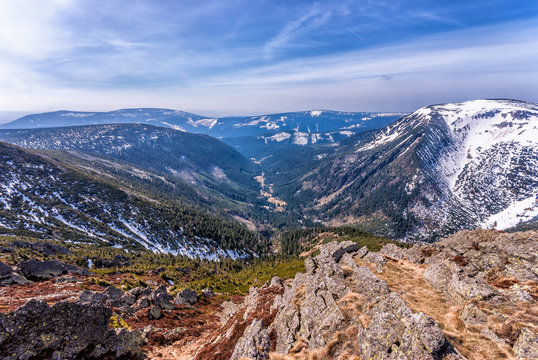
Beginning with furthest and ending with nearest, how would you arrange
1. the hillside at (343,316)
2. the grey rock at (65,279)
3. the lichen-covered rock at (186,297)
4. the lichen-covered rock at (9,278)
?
the lichen-covered rock at (186,297) → the grey rock at (65,279) → the lichen-covered rock at (9,278) → the hillside at (343,316)

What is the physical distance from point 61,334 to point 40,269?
147ft

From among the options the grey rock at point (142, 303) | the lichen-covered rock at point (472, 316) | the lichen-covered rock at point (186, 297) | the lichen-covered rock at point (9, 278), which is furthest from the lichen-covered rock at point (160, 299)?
the lichen-covered rock at point (472, 316)

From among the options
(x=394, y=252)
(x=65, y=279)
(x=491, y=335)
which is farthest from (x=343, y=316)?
(x=65, y=279)

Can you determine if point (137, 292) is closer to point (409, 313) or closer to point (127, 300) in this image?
point (127, 300)

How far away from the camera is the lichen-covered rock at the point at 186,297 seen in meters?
59.3

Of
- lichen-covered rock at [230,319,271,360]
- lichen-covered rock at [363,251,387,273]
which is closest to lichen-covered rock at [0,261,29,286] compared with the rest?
lichen-covered rock at [230,319,271,360]

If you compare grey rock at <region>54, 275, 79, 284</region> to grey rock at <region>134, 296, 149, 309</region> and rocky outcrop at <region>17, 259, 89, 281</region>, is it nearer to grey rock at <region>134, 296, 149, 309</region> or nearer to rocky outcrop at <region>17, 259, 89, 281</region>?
rocky outcrop at <region>17, 259, 89, 281</region>

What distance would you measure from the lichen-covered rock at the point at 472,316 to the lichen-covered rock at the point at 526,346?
11.2ft

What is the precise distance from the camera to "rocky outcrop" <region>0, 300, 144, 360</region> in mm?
24000

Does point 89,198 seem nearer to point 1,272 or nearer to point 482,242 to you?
point 1,272

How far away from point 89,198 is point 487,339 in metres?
249

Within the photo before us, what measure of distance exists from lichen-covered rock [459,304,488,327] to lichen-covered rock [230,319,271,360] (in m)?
22.7

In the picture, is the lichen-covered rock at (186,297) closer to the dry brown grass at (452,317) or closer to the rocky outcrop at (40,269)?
the rocky outcrop at (40,269)

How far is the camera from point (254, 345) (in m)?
27.8
